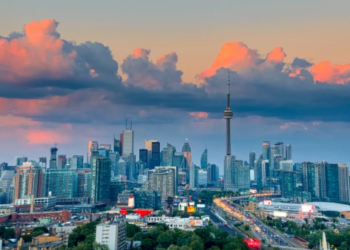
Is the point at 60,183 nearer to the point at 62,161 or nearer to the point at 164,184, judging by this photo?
the point at 164,184

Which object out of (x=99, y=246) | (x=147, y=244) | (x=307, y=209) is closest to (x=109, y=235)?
(x=99, y=246)

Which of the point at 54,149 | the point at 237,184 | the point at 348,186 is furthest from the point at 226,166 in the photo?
the point at 54,149

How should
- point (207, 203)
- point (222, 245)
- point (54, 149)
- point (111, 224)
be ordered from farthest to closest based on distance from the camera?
point (54, 149) < point (207, 203) < point (222, 245) < point (111, 224)

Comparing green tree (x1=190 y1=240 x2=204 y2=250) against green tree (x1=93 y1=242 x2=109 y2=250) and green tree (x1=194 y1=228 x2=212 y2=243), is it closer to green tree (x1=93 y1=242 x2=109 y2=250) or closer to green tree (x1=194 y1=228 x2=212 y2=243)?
green tree (x1=194 y1=228 x2=212 y2=243)

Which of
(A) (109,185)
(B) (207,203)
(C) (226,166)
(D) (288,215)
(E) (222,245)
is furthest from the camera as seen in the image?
(C) (226,166)

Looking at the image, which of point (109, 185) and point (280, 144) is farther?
point (280, 144)

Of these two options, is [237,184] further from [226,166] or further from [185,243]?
[185,243]

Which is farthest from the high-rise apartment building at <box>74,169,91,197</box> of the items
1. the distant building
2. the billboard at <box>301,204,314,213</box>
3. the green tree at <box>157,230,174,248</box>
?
the green tree at <box>157,230,174,248</box>
